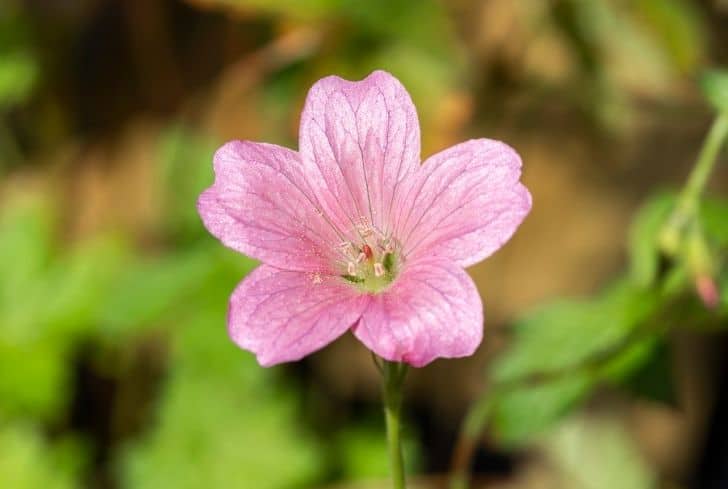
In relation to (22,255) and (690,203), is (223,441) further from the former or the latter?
(690,203)

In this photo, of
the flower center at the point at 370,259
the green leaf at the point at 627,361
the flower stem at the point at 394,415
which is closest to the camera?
the flower stem at the point at 394,415

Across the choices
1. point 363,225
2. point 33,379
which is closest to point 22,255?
point 33,379

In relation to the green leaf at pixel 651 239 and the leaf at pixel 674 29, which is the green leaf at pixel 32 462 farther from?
the leaf at pixel 674 29

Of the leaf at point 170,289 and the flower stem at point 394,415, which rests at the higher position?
the leaf at point 170,289

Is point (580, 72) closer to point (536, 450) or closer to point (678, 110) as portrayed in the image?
point (678, 110)

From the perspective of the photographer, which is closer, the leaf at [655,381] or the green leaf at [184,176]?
the leaf at [655,381]

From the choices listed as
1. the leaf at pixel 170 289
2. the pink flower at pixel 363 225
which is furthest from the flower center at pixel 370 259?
the leaf at pixel 170 289

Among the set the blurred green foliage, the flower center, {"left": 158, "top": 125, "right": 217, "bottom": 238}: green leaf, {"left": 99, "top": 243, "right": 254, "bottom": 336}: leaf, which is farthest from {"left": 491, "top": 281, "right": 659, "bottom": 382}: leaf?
{"left": 158, "top": 125, "right": 217, "bottom": 238}: green leaf

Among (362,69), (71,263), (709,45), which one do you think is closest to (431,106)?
(362,69)
